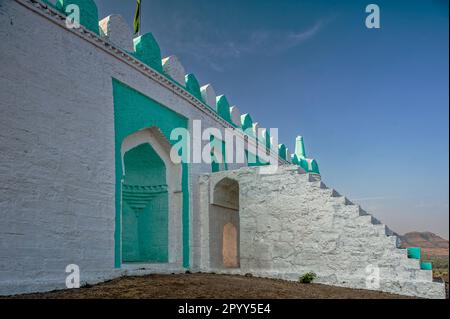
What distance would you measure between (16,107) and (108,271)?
11.4 feet

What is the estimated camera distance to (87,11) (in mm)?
8219

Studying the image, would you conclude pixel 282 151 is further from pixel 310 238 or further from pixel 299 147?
pixel 310 238

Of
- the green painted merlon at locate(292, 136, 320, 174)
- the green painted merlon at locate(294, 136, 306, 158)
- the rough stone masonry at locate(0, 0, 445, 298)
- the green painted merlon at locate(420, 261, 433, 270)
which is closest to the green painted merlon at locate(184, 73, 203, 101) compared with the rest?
the rough stone masonry at locate(0, 0, 445, 298)

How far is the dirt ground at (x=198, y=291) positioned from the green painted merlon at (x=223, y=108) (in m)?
6.94

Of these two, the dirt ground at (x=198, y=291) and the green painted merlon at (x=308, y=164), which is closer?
the dirt ground at (x=198, y=291)

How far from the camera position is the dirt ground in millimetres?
6422

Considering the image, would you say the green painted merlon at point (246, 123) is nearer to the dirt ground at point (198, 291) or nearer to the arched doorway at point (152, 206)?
the arched doorway at point (152, 206)

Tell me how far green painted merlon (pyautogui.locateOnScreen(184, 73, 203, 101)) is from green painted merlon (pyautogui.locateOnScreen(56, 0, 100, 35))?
12.8 ft

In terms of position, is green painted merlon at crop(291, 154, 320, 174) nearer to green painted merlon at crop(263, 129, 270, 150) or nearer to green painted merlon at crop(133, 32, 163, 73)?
green painted merlon at crop(263, 129, 270, 150)

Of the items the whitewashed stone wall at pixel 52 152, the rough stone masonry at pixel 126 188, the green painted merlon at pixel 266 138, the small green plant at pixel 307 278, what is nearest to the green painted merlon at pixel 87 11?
the rough stone masonry at pixel 126 188

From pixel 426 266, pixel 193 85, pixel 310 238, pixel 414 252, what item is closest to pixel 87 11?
pixel 193 85

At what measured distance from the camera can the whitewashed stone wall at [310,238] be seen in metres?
8.40
